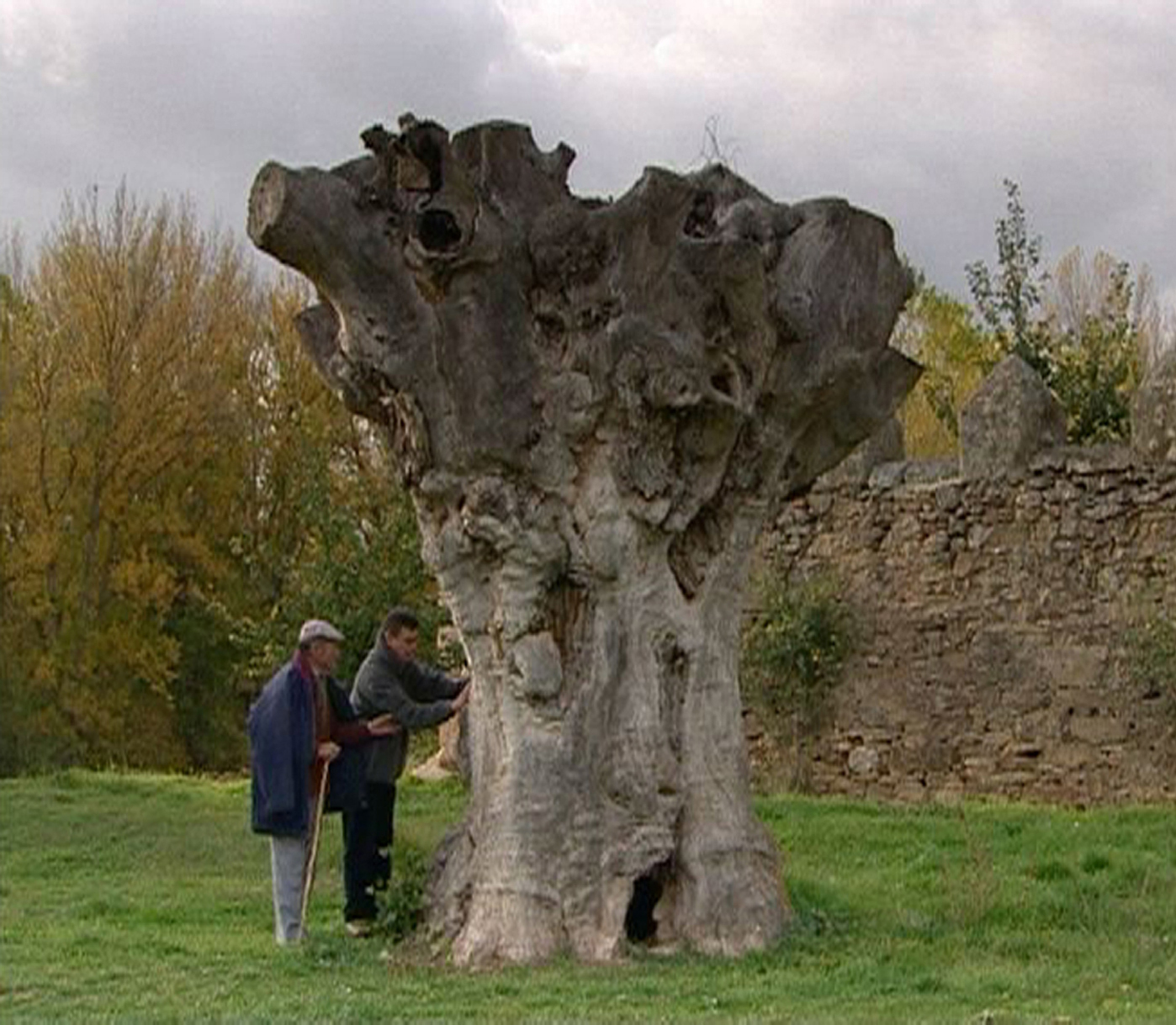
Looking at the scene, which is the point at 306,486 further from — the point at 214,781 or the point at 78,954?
the point at 78,954

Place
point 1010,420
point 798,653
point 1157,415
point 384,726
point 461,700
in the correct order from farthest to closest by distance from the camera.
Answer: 1. point 798,653
2. point 1010,420
3. point 1157,415
4. point 461,700
5. point 384,726

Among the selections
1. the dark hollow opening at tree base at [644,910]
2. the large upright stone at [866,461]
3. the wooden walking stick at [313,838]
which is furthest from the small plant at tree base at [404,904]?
the large upright stone at [866,461]

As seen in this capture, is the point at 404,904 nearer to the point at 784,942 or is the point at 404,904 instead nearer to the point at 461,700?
the point at 461,700

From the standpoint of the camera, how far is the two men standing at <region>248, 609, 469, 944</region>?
10.9 meters

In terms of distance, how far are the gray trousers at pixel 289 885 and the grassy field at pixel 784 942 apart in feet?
0.69

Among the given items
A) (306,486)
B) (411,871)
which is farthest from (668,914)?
(306,486)

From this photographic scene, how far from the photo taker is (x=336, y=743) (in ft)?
36.8

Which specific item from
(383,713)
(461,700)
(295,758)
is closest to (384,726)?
(383,713)

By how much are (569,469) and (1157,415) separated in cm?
853

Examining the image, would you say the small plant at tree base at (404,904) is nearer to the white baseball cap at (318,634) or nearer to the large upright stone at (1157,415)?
the white baseball cap at (318,634)

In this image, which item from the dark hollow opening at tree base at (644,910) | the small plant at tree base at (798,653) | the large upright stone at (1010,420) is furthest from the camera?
the small plant at tree base at (798,653)

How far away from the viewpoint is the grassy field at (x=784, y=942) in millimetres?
8961

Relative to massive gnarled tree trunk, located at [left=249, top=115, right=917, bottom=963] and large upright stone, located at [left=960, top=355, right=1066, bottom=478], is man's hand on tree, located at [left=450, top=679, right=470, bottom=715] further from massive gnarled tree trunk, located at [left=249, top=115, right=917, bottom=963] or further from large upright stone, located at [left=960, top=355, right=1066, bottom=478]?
large upright stone, located at [left=960, top=355, right=1066, bottom=478]

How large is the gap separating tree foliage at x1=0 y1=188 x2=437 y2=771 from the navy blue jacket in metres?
20.5
